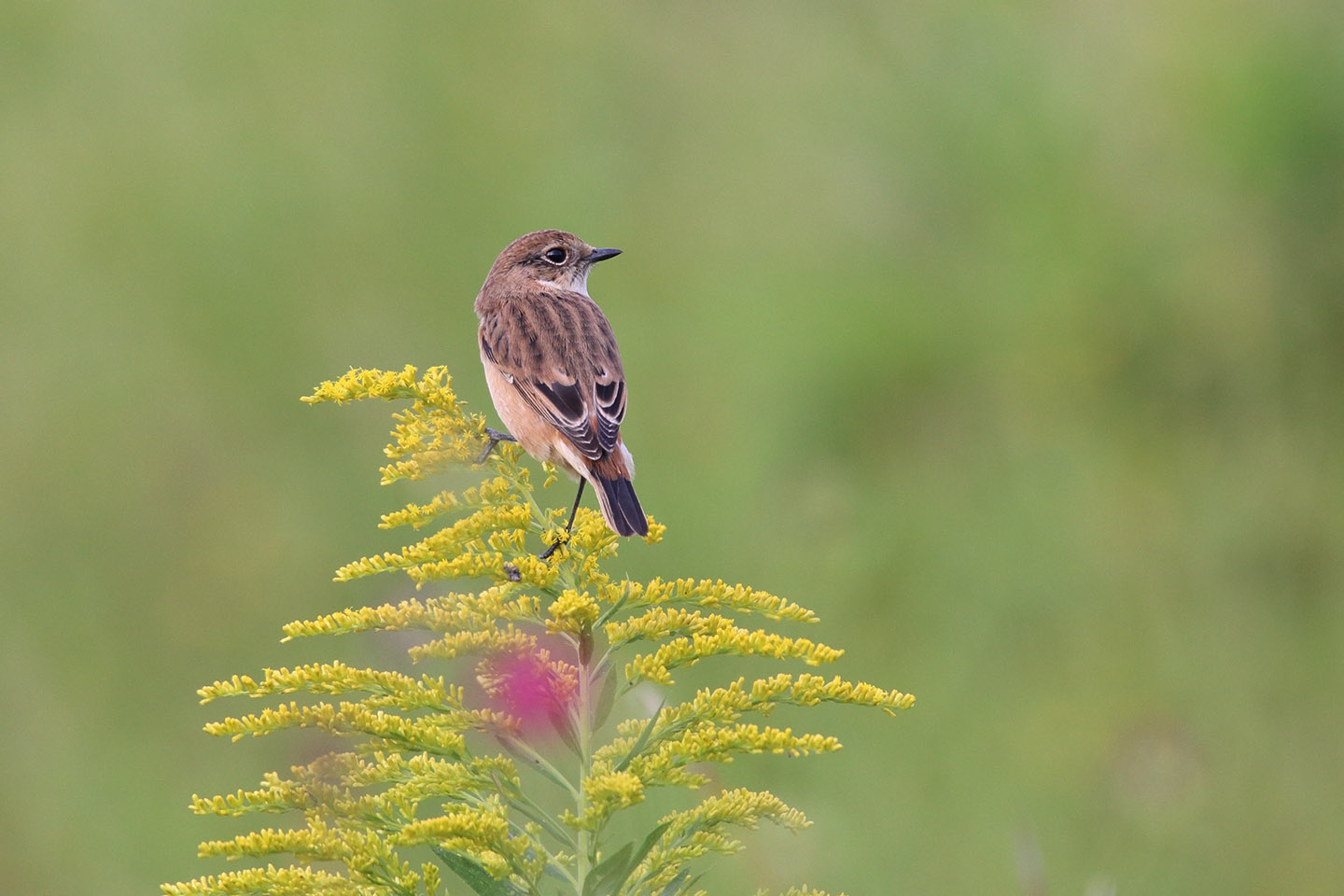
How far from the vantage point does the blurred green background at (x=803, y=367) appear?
275 inches

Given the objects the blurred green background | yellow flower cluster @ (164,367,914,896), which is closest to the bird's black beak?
the blurred green background

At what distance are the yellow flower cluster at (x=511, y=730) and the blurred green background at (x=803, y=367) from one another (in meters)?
2.18

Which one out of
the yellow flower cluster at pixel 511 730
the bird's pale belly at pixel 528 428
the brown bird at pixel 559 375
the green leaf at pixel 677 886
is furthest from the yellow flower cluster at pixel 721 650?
the bird's pale belly at pixel 528 428

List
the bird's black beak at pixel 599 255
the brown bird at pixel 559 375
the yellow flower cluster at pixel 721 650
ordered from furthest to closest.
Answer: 1. the bird's black beak at pixel 599 255
2. the brown bird at pixel 559 375
3. the yellow flower cluster at pixel 721 650

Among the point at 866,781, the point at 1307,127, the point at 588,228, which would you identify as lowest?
the point at 866,781

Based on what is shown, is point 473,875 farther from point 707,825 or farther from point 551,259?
point 551,259

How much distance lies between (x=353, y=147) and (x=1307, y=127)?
6.39m

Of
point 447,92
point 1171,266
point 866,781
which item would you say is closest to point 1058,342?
point 1171,266

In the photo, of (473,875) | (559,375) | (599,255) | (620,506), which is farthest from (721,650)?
(599,255)

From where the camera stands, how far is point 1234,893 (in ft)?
20.8

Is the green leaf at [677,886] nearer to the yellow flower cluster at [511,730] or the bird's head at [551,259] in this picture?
the yellow flower cluster at [511,730]

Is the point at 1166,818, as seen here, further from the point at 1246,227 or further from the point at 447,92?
the point at 447,92

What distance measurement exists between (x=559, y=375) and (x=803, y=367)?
3.16 metres

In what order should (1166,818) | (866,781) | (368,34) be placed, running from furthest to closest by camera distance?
(368,34) → (866,781) → (1166,818)
